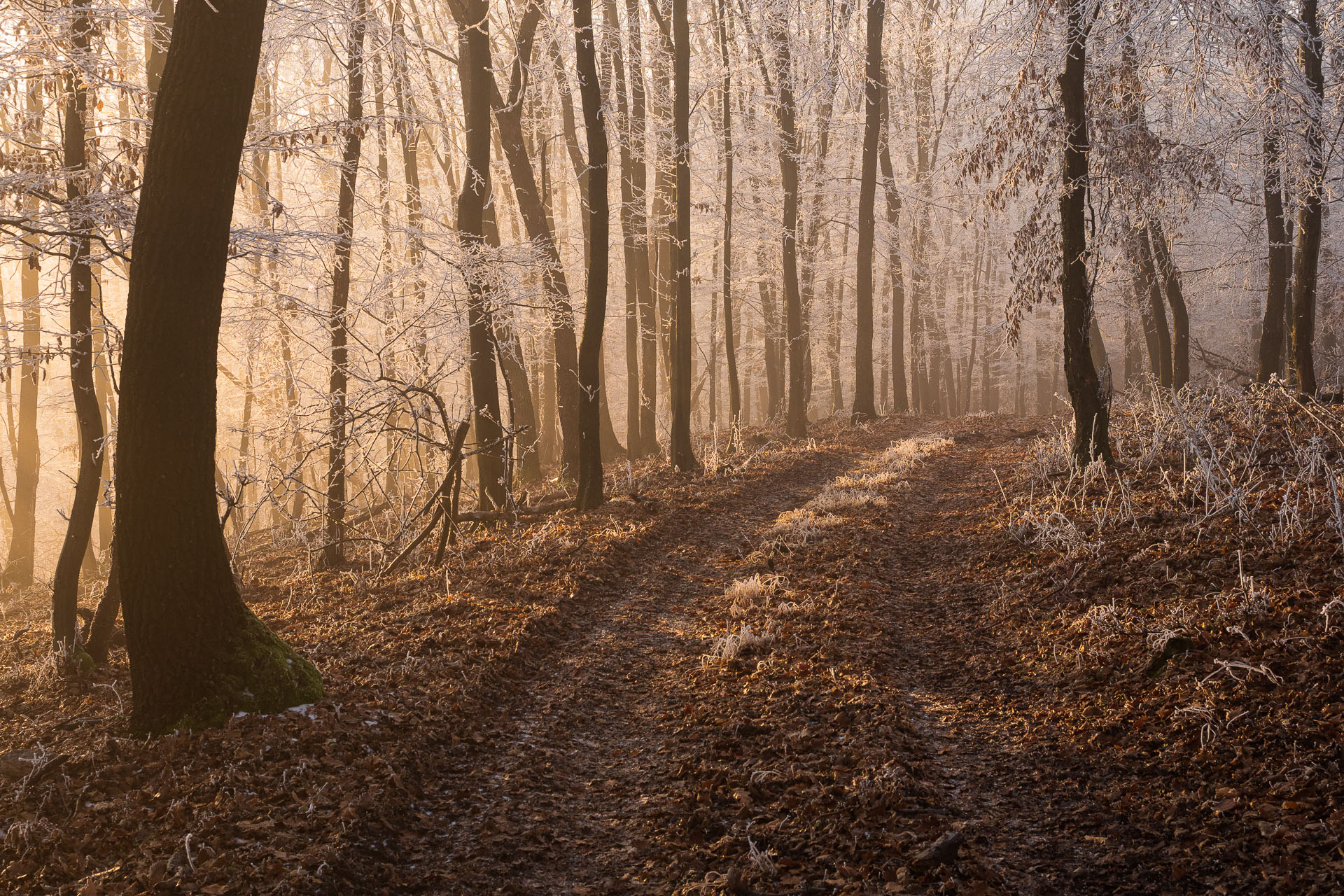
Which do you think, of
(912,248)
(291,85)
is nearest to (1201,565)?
(291,85)

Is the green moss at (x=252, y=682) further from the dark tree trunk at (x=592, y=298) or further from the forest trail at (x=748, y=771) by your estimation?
the dark tree trunk at (x=592, y=298)

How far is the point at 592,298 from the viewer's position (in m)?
11.7

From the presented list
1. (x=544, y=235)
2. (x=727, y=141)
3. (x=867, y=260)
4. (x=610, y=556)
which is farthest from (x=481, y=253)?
(x=867, y=260)

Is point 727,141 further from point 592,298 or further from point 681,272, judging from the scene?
point 592,298

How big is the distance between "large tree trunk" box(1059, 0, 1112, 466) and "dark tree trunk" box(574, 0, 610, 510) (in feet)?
19.8

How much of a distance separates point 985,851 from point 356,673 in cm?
451

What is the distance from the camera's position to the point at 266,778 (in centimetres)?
440

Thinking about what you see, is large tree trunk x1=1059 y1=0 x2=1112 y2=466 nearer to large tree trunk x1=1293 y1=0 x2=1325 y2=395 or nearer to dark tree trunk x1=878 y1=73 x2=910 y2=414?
large tree trunk x1=1293 y1=0 x2=1325 y2=395

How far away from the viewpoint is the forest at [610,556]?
3939 mm

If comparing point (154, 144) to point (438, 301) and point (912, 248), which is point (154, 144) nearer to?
point (438, 301)

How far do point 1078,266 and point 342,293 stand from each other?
9505mm

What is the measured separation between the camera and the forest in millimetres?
3939

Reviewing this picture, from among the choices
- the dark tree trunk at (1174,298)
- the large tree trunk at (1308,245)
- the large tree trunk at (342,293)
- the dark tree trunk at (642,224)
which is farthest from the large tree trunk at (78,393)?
the large tree trunk at (1308,245)

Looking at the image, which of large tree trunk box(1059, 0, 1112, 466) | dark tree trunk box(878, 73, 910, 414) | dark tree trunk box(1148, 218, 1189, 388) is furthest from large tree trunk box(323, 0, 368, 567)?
dark tree trunk box(878, 73, 910, 414)
